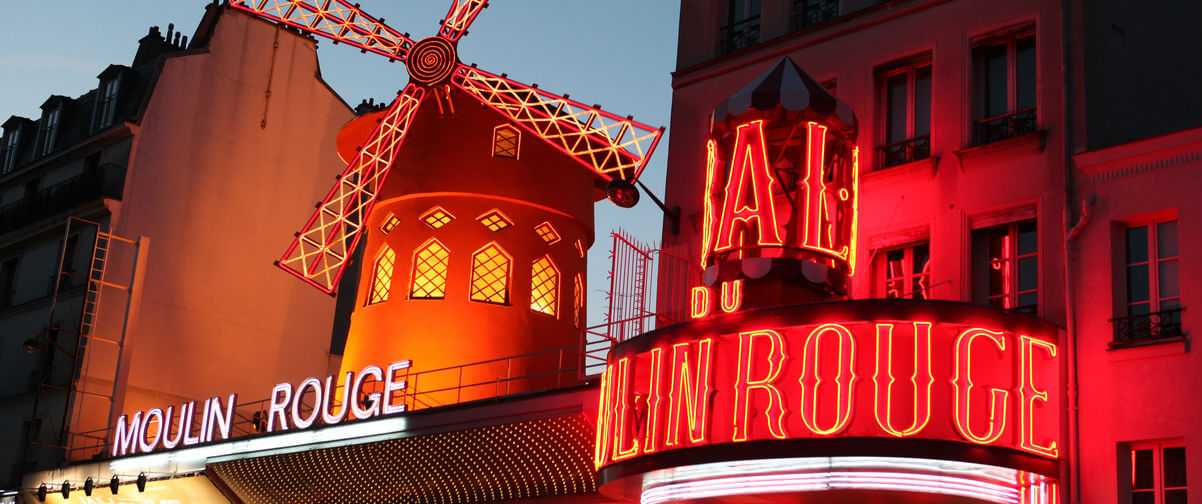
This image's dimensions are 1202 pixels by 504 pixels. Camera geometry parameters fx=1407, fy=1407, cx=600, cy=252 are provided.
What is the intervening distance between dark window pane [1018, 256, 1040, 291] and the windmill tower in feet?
23.9

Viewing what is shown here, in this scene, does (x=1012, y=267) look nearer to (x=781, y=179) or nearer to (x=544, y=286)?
(x=781, y=179)

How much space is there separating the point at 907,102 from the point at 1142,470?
3.75 m

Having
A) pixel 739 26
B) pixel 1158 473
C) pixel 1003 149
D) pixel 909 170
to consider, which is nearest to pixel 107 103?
pixel 739 26

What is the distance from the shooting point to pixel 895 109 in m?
12.1

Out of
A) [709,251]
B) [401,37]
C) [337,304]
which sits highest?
[401,37]

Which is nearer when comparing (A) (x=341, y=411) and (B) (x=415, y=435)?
(B) (x=415, y=435)

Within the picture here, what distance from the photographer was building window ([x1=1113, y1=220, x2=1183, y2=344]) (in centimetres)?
980

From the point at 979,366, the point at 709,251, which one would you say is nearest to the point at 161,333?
the point at 709,251

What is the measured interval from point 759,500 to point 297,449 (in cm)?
680

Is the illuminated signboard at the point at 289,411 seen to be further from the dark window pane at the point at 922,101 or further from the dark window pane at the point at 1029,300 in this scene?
the dark window pane at the point at 1029,300

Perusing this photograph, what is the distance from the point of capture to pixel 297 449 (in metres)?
15.8

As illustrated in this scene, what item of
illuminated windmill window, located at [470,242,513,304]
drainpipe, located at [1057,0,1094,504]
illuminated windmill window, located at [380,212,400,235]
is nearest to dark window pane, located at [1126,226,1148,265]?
drainpipe, located at [1057,0,1094,504]

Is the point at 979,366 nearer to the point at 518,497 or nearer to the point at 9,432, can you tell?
the point at 518,497

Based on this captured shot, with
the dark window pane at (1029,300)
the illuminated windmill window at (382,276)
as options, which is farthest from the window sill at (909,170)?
the illuminated windmill window at (382,276)
